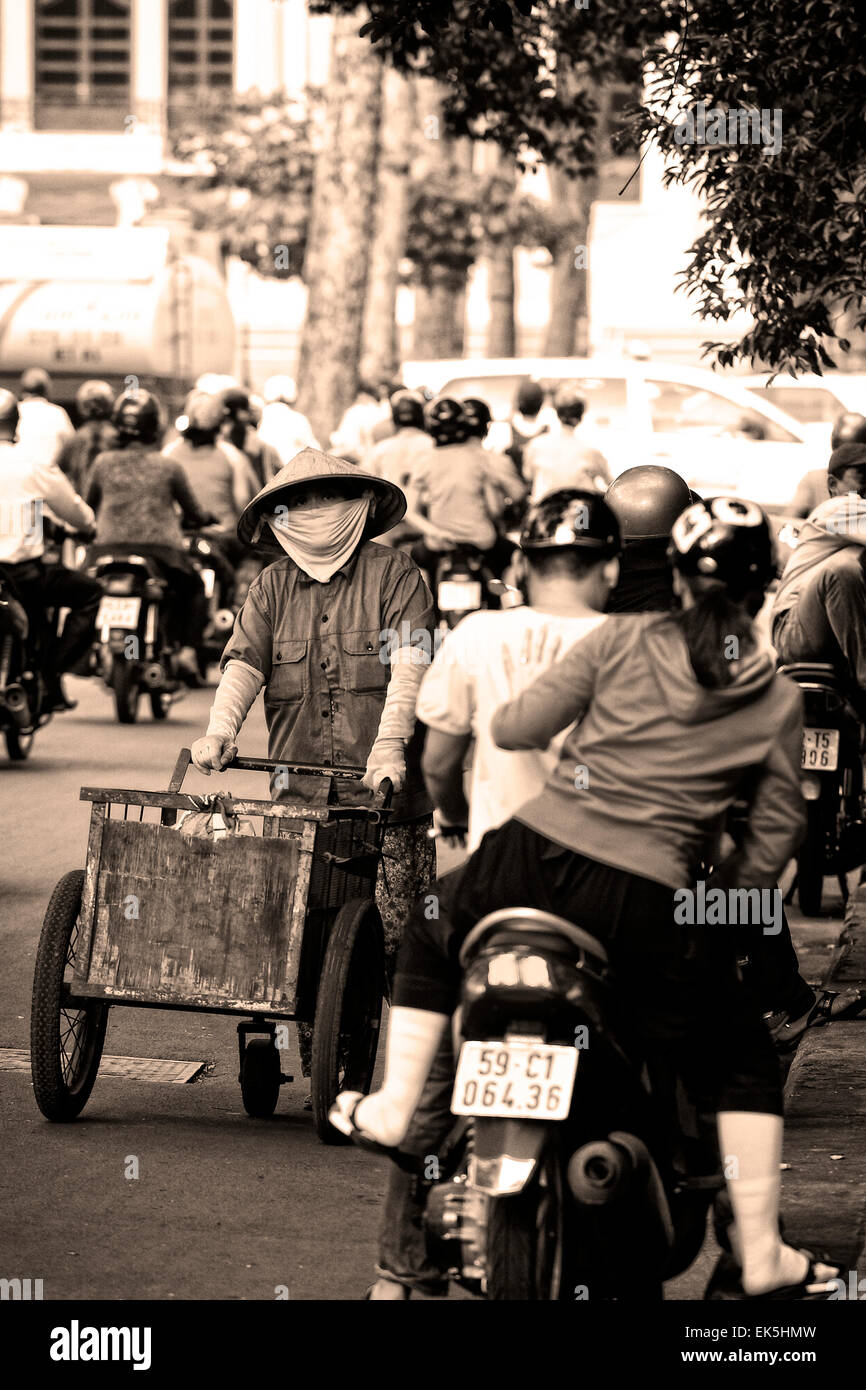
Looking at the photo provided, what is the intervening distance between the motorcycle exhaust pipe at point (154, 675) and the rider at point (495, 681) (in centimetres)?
973

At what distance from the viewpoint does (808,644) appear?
29.2 feet

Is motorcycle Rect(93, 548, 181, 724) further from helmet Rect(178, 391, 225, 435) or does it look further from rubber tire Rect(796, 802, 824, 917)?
rubber tire Rect(796, 802, 824, 917)

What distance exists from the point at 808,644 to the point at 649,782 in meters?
4.91

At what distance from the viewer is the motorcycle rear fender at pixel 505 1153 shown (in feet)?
12.8

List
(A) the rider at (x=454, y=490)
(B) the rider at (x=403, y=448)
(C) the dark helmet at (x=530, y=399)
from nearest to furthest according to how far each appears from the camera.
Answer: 1. (A) the rider at (x=454, y=490)
2. (B) the rider at (x=403, y=448)
3. (C) the dark helmet at (x=530, y=399)

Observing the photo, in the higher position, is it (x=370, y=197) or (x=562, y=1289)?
(x=370, y=197)

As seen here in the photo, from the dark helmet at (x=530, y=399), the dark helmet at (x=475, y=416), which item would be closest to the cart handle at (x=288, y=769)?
the dark helmet at (x=475, y=416)

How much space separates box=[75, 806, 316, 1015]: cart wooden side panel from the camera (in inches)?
225

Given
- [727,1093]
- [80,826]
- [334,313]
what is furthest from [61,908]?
[334,313]

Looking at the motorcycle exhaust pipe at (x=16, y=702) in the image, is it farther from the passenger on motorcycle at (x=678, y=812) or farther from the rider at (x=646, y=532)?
the passenger on motorcycle at (x=678, y=812)

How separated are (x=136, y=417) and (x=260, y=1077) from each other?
786 cm

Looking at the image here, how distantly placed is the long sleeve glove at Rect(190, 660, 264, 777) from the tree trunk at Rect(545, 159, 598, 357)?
30.8m

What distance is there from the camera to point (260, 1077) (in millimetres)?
6258
